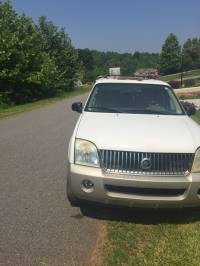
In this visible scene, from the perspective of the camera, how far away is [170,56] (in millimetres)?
112438

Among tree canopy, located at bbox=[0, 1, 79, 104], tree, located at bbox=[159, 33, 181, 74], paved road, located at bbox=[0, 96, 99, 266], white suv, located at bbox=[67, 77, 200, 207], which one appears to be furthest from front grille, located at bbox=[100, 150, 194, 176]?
tree, located at bbox=[159, 33, 181, 74]

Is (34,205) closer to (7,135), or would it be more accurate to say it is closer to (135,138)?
(135,138)

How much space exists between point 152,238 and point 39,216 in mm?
1424

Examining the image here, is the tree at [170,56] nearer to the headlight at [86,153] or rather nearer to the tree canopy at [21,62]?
the tree canopy at [21,62]

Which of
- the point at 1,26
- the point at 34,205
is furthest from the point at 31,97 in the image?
the point at 34,205

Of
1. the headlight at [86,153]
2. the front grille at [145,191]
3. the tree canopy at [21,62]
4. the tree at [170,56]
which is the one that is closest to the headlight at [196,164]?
the front grille at [145,191]

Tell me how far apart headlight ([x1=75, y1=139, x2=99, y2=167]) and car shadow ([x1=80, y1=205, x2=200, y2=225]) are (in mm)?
846

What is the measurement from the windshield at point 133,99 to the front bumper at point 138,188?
5.66 feet

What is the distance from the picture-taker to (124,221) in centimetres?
524

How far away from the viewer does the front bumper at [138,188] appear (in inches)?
187

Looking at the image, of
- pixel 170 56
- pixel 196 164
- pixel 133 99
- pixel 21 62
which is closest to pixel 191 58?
pixel 170 56

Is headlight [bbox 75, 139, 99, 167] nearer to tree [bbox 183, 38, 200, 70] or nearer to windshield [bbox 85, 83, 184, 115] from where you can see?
windshield [bbox 85, 83, 184, 115]

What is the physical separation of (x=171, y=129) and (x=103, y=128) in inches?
34.0

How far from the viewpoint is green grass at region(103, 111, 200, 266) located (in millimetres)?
4141
